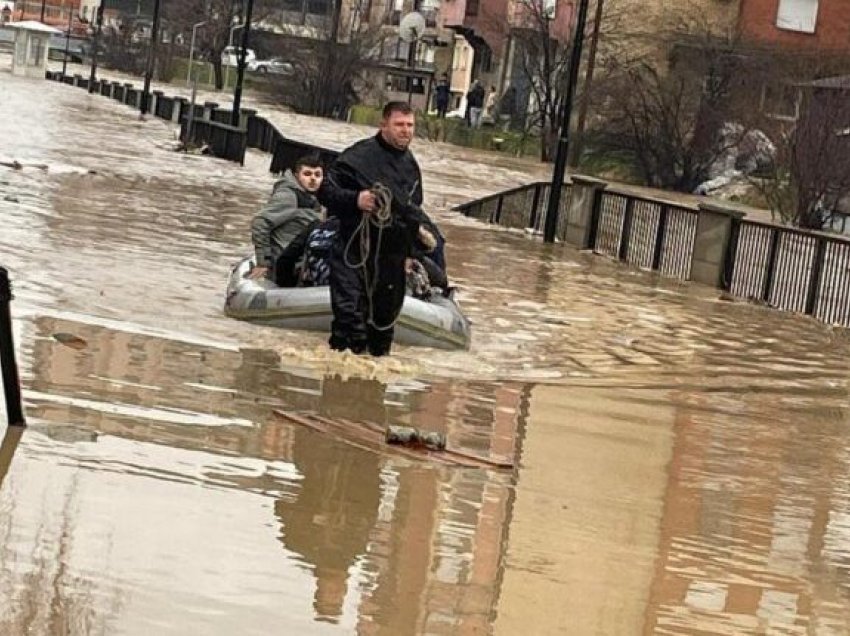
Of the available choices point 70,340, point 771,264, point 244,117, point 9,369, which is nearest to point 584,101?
point 244,117

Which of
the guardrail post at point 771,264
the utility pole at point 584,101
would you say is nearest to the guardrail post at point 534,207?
the guardrail post at point 771,264

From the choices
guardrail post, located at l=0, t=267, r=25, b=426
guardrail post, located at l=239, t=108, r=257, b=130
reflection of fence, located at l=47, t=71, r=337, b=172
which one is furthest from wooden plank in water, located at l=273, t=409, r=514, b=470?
guardrail post, located at l=239, t=108, r=257, b=130

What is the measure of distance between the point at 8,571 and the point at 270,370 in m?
6.19

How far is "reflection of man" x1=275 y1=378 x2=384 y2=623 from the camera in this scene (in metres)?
7.38

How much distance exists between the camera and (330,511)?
28.2ft

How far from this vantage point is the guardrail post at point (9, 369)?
9.09 m

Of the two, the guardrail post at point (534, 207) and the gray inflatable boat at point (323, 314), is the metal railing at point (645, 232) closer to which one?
the guardrail post at point (534, 207)

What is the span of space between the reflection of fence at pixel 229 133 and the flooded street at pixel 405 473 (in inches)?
565

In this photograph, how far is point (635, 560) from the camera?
27.5 ft

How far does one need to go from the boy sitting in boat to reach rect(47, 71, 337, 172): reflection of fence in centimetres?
1506

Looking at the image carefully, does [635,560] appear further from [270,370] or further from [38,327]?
[38,327]

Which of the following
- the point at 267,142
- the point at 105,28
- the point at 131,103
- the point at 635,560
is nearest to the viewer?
the point at 635,560

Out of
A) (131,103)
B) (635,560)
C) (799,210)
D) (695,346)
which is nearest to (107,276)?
(695,346)

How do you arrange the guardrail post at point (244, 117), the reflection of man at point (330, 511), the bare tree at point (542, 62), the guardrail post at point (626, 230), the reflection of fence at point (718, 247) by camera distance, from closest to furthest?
the reflection of man at point (330, 511)
the reflection of fence at point (718, 247)
the guardrail post at point (626, 230)
the guardrail post at point (244, 117)
the bare tree at point (542, 62)
